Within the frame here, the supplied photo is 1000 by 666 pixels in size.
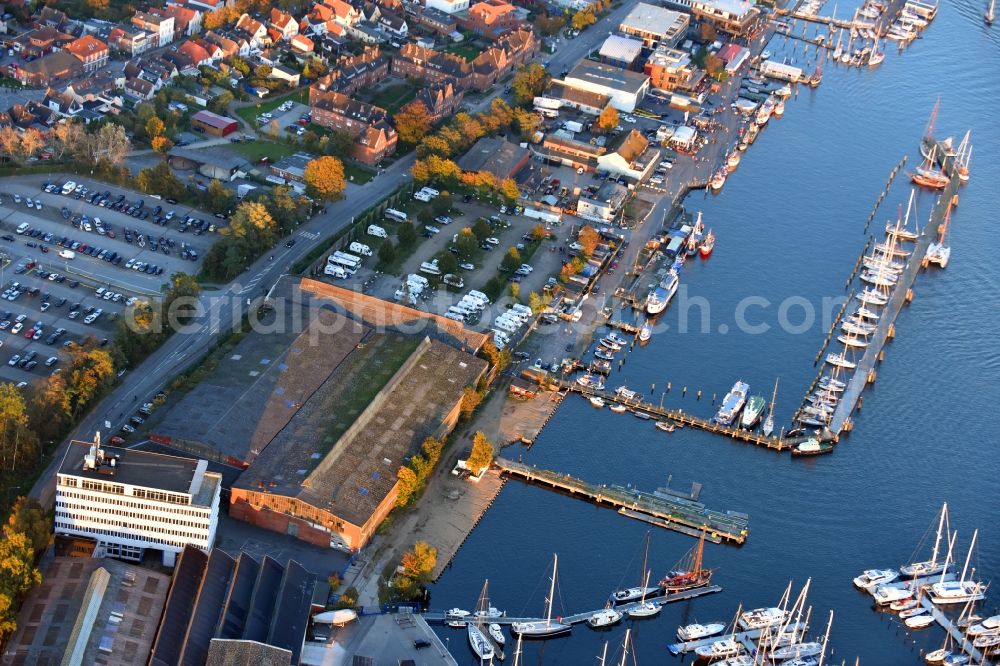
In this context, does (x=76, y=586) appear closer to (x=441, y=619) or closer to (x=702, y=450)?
(x=441, y=619)

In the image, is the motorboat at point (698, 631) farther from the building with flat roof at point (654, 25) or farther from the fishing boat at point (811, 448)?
the building with flat roof at point (654, 25)

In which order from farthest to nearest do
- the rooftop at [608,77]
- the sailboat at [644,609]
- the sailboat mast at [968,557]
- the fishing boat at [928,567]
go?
1. the rooftop at [608,77]
2. the fishing boat at [928,567]
3. the sailboat mast at [968,557]
4. the sailboat at [644,609]

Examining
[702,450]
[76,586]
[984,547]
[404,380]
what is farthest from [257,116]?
[984,547]

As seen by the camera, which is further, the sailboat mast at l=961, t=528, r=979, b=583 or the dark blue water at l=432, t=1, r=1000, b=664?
the sailboat mast at l=961, t=528, r=979, b=583

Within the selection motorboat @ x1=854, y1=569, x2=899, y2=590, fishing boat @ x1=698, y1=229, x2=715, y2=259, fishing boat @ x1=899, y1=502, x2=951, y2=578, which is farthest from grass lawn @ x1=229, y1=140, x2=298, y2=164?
fishing boat @ x1=899, y1=502, x2=951, y2=578

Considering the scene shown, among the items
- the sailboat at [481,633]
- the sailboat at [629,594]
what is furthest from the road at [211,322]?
the sailboat at [629,594]

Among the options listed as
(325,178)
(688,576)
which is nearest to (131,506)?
(688,576)

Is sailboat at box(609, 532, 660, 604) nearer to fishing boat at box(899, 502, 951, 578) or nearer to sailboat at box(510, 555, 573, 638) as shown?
sailboat at box(510, 555, 573, 638)

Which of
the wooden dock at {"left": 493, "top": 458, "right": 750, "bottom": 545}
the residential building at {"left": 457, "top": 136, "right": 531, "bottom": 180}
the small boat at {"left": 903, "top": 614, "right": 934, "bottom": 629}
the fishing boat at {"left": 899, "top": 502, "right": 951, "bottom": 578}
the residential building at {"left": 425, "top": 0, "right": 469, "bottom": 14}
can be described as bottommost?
the residential building at {"left": 425, "top": 0, "right": 469, "bottom": 14}

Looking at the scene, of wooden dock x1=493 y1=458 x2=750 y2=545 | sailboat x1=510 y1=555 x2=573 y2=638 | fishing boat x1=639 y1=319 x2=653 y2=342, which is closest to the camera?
sailboat x1=510 y1=555 x2=573 y2=638
